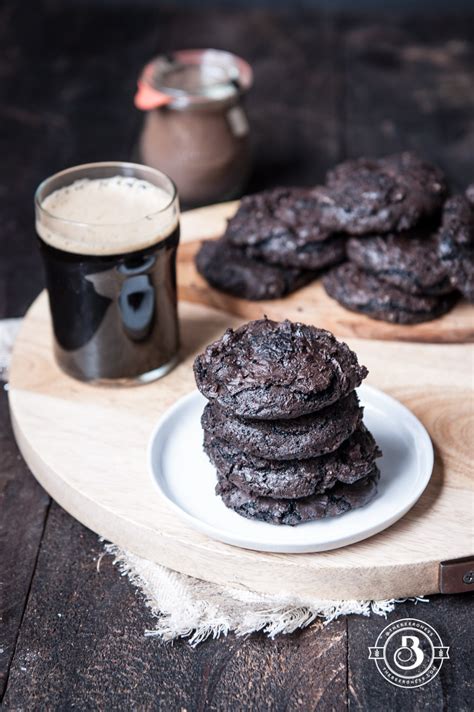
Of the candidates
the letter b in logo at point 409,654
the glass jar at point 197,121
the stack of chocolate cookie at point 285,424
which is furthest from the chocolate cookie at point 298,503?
the glass jar at point 197,121

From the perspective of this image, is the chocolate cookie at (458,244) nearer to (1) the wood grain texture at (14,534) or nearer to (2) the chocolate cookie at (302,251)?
(2) the chocolate cookie at (302,251)

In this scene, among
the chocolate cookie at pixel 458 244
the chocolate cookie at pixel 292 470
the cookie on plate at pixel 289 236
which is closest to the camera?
the chocolate cookie at pixel 292 470

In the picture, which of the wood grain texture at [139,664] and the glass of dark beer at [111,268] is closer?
the wood grain texture at [139,664]

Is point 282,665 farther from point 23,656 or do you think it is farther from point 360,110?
point 360,110

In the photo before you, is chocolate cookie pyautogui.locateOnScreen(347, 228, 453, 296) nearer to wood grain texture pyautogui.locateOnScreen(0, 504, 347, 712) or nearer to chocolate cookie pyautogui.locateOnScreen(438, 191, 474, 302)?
chocolate cookie pyautogui.locateOnScreen(438, 191, 474, 302)

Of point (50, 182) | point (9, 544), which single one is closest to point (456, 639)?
point (9, 544)
